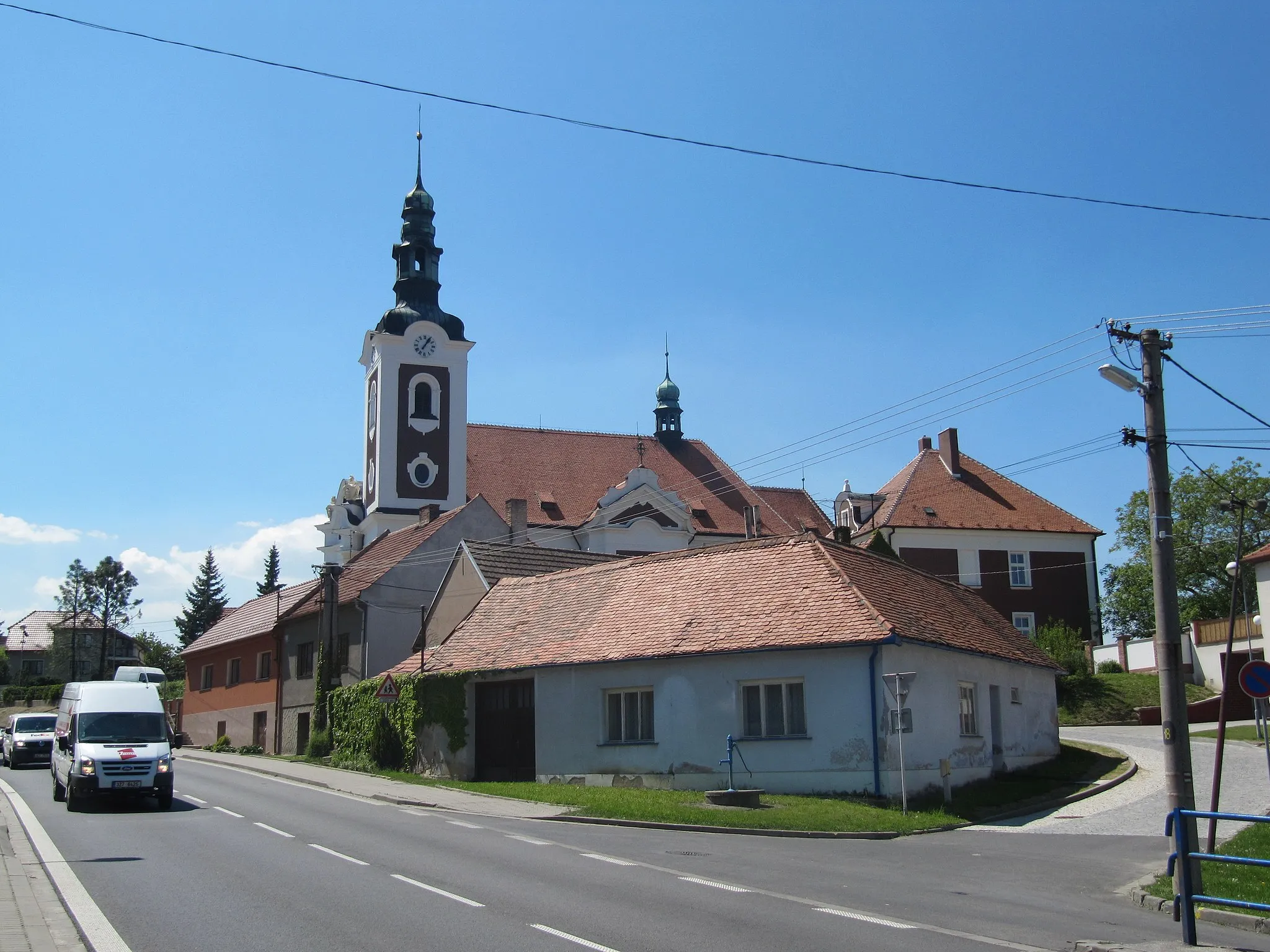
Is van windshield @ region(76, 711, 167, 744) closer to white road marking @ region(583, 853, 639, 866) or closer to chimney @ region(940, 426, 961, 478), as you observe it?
white road marking @ region(583, 853, 639, 866)

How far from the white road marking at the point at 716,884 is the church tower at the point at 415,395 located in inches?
1843

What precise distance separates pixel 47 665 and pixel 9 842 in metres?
94.3

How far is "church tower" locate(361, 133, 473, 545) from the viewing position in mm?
59188

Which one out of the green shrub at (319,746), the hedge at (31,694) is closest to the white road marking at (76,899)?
the green shrub at (319,746)

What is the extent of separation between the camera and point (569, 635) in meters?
26.1

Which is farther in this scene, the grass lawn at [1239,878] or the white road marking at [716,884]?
the white road marking at [716,884]

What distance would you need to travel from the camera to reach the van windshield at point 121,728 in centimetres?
2080

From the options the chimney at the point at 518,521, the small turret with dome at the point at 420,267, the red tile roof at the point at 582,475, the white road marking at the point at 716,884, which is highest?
the small turret with dome at the point at 420,267

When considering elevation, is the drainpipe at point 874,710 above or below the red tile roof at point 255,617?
below

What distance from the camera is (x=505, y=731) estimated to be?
2678 cm

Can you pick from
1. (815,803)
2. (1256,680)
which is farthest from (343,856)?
(1256,680)

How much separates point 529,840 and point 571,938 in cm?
745

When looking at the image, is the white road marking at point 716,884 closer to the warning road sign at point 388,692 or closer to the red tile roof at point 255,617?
the warning road sign at point 388,692

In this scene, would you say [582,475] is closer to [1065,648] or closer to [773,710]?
[1065,648]
